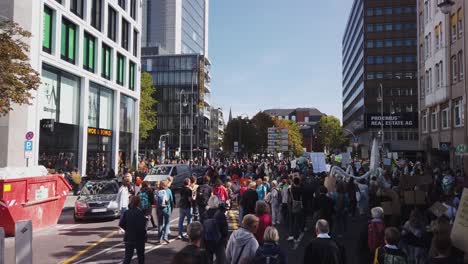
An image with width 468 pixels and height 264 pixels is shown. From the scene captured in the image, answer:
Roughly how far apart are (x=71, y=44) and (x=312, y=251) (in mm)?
28848

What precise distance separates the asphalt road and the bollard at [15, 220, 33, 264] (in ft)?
10.5

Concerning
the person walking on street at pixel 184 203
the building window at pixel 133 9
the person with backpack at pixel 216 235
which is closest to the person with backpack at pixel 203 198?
the person walking on street at pixel 184 203

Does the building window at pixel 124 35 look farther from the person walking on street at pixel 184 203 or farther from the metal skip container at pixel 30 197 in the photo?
the person walking on street at pixel 184 203

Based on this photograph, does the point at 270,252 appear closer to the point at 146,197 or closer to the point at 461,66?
the point at 146,197

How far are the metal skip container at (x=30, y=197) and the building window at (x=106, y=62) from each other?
69.3 ft

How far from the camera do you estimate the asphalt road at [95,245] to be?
1030 cm

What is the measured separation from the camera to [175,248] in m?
11.4

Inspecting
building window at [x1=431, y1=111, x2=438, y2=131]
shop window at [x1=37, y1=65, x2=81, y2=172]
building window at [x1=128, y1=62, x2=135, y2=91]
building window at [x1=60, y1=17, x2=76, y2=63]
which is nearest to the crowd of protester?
shop window at [x1=37, y1=65, x2=81, y2=172]

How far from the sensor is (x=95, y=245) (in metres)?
11.9

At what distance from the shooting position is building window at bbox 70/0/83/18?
3052 centimetres

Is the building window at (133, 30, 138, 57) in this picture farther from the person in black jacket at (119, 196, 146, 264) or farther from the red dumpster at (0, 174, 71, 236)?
the person in black jacket at (119, 196, 146, 264)

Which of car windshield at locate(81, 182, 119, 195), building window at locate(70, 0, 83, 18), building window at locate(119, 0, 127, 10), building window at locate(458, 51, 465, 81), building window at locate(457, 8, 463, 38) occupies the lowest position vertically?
car windshield at locate(81, 182, 119, 195)

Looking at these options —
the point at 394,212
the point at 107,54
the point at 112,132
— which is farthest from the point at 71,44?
the point at 394,212

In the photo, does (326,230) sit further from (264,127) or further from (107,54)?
(264,127)
